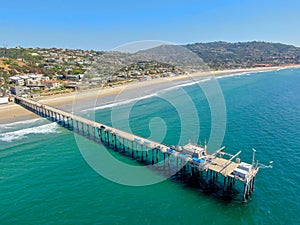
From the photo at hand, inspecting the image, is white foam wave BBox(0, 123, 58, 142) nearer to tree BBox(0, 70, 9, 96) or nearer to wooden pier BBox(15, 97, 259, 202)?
wooden pier BBox(15, 97, 259, 202)

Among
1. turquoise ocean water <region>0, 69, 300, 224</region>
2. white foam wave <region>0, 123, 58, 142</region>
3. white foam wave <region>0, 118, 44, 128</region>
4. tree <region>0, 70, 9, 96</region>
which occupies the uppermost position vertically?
tree <region>0, 70, 9, 96</region>

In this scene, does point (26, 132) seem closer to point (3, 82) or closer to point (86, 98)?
point (86, 98)

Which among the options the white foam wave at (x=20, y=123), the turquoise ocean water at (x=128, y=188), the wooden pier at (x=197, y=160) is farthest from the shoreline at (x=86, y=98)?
the wooden pier at (x=197, y=160)

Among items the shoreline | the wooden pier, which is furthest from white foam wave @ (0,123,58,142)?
the shoreline

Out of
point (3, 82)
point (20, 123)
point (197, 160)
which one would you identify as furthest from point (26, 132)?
point (3, 82)

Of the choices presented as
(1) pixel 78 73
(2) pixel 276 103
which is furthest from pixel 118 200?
(1) pixel 78 73

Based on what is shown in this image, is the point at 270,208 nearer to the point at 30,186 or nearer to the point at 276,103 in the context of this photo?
the point at 30,186

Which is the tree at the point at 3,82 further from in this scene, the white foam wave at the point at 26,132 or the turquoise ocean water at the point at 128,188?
the turquoise ocean water at the point at 128,188
